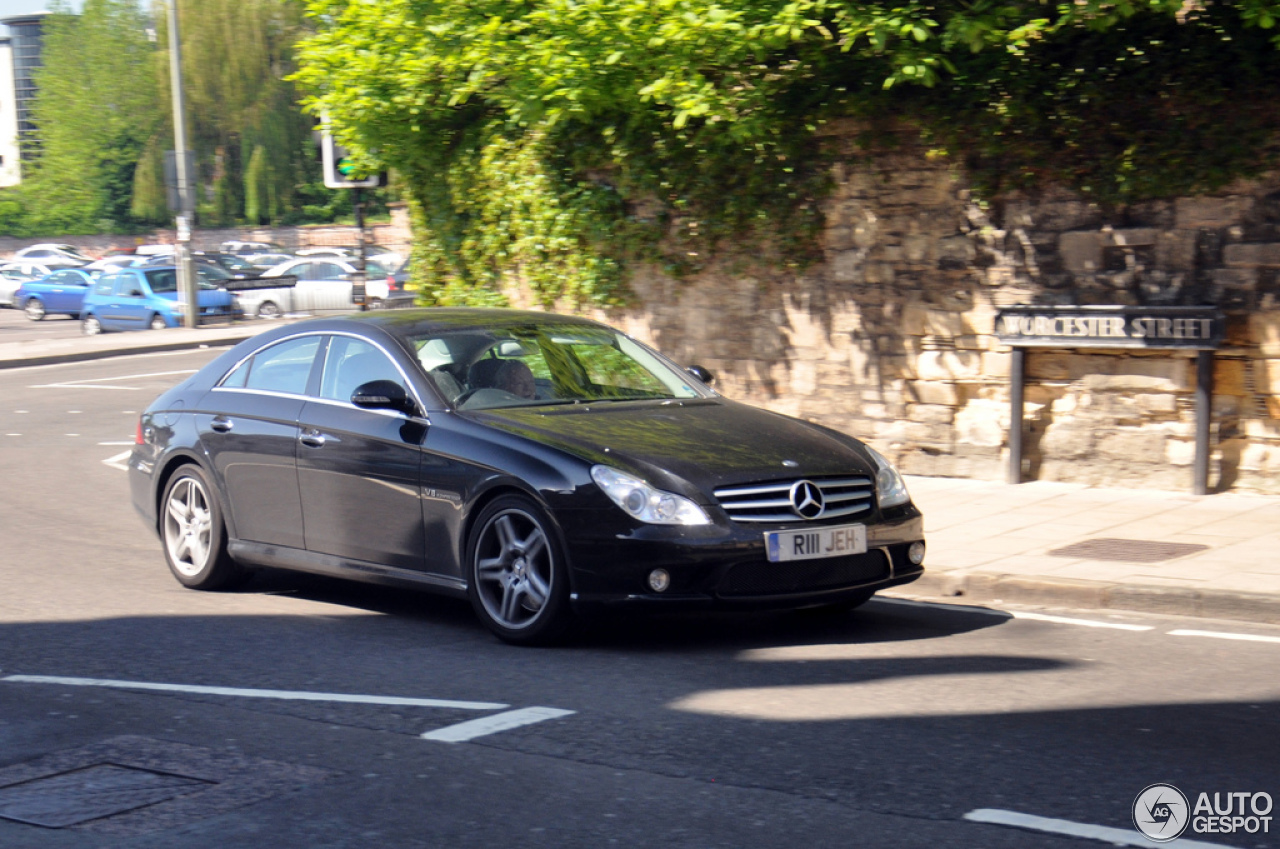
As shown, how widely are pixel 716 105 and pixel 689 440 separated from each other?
18.4 ft

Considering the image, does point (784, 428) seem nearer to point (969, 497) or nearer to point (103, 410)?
point (969, 497)

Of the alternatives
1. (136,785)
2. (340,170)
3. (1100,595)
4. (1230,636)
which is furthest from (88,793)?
(340,170)

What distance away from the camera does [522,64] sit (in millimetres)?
12289

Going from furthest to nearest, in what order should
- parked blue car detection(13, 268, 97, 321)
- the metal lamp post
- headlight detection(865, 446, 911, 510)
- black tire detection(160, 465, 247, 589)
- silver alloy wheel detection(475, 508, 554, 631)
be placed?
parked blue car detection(13, 268, 97, 321) → the metal lamp post → black tire detection(160, 465, 247, 589) → headlight detection(865, 446, 911, 510) → silver alloy wheel detection(475, 508, 554, 631)

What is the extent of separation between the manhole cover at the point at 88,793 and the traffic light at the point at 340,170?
36.0ft

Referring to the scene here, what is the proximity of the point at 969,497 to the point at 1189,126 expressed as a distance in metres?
2.93

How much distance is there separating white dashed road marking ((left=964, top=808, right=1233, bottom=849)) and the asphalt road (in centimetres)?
3

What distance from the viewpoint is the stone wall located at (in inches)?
416

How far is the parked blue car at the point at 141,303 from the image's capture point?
33.8 metres

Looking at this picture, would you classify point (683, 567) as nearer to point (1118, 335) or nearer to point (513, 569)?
point (513, 569)

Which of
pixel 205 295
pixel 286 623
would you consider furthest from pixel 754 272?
pixel 205 295

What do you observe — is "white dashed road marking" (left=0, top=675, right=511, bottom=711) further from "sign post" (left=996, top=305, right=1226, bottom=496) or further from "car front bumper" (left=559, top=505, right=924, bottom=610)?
"sign post" (left=996, top=305, right=1226, bottom=496)

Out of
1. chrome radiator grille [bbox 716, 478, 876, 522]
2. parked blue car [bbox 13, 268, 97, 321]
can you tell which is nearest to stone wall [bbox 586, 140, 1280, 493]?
chrome radiator grille [bbox 716, 478, 876, 522]

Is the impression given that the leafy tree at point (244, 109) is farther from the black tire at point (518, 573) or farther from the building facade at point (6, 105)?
the black tire at point (518, 573)
